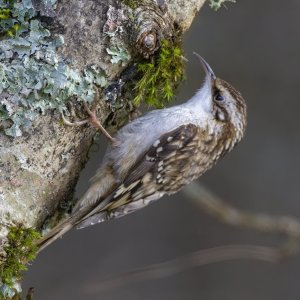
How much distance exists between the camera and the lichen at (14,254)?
2.36 m

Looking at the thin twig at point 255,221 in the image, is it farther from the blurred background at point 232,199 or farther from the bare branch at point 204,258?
the blurred background at point 232,199

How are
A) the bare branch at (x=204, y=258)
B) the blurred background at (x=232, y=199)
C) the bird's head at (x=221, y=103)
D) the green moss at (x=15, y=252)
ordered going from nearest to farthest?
the green moss at (x=15, y=252), the bird's head at (x=221, y=103), the bare branch at (x=204, y=258), the blurred background at (x=232, y=199)

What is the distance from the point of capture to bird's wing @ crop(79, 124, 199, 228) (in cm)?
298

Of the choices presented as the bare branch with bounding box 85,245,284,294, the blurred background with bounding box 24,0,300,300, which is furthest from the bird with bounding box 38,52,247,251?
the blurred background with bounding box 24,0,300,300

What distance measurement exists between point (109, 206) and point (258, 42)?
2490mm

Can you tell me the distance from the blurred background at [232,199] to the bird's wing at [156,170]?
187 centimetres

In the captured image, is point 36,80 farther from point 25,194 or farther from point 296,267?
point 296,267

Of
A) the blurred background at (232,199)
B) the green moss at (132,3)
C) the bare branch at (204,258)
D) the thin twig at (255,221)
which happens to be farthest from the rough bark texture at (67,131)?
the blurred background at (232,199)

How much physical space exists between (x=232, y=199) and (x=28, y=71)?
2857 millimetres

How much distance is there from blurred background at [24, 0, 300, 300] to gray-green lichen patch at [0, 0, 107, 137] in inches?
99.7

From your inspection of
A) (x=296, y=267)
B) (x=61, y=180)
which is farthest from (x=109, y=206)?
(x=296, y=267)

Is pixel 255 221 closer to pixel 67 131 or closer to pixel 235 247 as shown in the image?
pixel 235 247

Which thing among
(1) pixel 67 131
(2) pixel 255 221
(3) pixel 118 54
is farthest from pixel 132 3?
(2) pixel 255 221

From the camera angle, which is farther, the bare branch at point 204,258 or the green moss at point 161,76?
the bare branch at point 204,258
